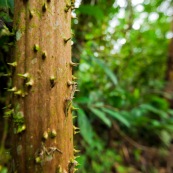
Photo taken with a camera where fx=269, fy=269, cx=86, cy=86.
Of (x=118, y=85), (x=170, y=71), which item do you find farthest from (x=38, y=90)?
(x=170, y=71)

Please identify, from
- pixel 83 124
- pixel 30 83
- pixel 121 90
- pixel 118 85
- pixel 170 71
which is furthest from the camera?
pixel 170 71

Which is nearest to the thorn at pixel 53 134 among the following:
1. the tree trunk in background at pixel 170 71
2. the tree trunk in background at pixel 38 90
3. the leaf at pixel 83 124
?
the tree trunk in background at pixel 38 90

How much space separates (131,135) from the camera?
10.8ft

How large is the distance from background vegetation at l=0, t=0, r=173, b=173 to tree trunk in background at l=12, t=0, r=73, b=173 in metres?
0.82

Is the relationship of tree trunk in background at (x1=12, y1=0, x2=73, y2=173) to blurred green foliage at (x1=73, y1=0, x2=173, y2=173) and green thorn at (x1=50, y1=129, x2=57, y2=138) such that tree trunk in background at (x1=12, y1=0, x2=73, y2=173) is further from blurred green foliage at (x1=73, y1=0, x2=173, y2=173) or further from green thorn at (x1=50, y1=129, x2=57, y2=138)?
blurred green foliage at (x1=73, y1=0, x2=173, y2=173)

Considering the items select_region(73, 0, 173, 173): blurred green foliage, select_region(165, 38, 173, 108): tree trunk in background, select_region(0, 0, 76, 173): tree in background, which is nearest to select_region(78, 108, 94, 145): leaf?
select_region(73, 0, 173, 173): blurred green foliage

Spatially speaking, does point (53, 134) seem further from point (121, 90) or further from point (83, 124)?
point (121, 90)

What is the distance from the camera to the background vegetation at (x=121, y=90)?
6.79 feet

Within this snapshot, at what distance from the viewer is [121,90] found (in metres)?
2.50

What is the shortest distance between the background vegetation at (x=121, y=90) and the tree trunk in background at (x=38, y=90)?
32.3 inches

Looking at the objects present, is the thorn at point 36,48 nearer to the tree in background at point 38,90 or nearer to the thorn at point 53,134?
the tree in background at point 38,90

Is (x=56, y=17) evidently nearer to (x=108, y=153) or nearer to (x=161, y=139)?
(x=108, y=153)

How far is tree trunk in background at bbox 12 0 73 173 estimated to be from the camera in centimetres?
78

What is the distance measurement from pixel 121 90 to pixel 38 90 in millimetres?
1784
